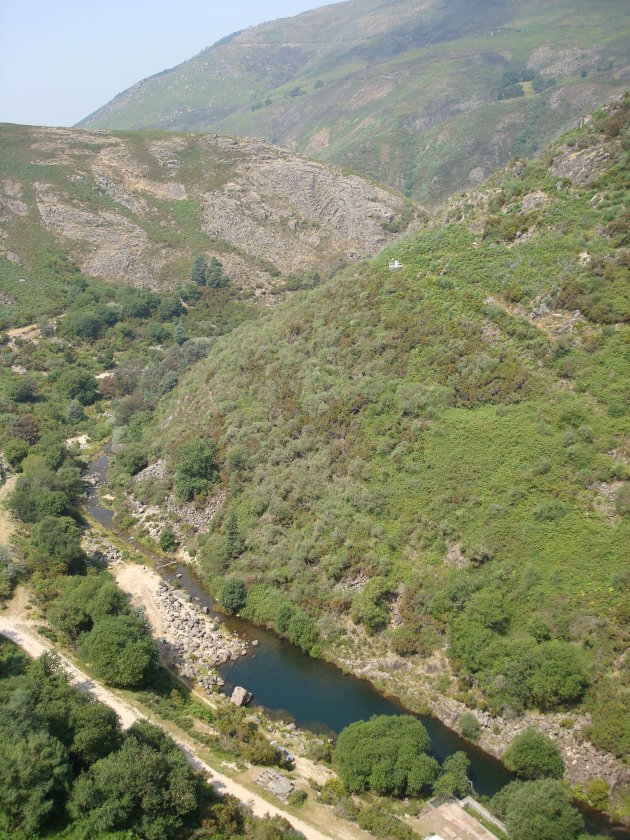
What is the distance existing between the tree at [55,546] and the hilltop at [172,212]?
57.6 meters

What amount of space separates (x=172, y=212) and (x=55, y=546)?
283ft

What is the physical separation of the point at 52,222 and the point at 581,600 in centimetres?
10645

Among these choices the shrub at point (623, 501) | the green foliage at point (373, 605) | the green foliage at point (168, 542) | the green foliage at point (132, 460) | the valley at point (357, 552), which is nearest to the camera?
the valley at point (357, 552)

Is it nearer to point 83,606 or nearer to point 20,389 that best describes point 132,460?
point 20,389

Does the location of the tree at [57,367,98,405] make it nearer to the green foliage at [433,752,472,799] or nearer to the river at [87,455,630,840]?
the river at [87,455,630,840]

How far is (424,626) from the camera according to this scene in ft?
123

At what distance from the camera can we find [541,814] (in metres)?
26.1

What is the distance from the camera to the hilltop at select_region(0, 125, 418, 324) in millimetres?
106625

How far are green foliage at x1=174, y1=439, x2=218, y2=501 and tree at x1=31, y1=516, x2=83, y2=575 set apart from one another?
30.7ft

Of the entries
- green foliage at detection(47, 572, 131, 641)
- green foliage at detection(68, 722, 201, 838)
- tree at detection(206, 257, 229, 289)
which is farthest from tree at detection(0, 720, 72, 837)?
tree at detection(206, 257, 229, 289)

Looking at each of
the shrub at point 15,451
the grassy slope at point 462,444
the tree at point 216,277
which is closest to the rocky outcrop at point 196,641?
the grassy slope at point 462,444

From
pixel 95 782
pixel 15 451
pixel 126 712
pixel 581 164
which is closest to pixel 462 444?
pixel 126 712

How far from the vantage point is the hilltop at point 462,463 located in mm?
34344

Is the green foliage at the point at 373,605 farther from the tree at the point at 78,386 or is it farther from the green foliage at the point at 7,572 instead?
the tree at the point at 78,386
